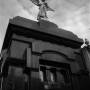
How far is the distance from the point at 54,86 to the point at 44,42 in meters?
2.63

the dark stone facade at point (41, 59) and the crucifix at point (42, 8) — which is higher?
the crucifix at point (42, 8)

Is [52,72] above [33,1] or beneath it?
beneath

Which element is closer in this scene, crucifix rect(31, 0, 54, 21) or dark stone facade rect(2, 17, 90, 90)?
dark stone facade rect(2, 17, 90, 90)

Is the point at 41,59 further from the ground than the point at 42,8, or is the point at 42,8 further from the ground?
the point at 42,8

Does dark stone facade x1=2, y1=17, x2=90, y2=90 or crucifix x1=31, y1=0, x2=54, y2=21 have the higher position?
crucifix x1=31, y1=0, x2=54, y2=21

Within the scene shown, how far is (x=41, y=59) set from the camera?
779 centimetres

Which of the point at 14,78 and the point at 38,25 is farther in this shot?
the point at 38,25

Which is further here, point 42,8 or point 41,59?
point 42,8

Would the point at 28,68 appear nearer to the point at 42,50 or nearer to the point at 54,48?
the point at 42,50

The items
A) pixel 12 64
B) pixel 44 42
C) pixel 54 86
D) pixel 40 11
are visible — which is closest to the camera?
pixel 12 64

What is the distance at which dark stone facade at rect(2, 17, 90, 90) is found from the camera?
675 cm

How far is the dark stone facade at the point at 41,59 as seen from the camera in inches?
266

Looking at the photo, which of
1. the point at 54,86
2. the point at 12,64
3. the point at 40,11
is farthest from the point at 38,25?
the point at 54,86

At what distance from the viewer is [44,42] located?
28.1 ft
